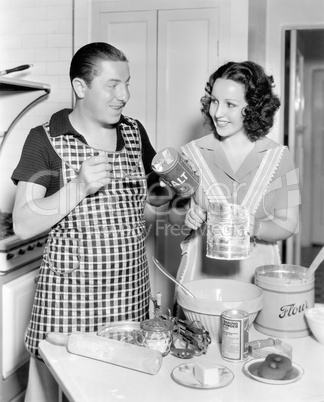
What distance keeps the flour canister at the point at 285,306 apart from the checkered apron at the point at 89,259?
0.48 meters

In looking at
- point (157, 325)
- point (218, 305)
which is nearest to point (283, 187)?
point (218, 305)

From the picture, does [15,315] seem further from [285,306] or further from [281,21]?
[281,21]

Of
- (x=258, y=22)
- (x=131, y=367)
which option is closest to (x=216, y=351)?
(x=131, y=367)

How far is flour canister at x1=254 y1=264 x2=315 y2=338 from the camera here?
140 centimetres

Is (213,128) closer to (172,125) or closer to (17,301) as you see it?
(172,125)

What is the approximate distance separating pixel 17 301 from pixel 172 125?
1.16 m

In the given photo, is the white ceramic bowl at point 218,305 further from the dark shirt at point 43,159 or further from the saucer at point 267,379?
the dark shirt at point 43,159

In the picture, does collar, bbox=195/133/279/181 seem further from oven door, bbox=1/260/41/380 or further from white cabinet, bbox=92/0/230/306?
oven door, bbox=1/260/41/380

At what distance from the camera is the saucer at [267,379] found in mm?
1118

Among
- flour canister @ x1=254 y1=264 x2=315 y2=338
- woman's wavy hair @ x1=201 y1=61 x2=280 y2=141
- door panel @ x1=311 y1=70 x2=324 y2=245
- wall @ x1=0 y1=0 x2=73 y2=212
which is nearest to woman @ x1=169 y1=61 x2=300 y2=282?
woman's wavy hair @ x1=201 y1=61 x2=280 y2=141

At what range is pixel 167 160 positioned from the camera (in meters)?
1.44

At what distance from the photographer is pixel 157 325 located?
4.23 ft

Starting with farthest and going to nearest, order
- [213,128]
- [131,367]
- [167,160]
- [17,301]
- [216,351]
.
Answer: [17,301] → [213,128] → [167,160] → [216,351] → [131,367]

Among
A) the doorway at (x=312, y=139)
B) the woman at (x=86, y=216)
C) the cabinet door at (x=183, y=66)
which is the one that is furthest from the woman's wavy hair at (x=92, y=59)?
the doorway at (x=312, y=139)
